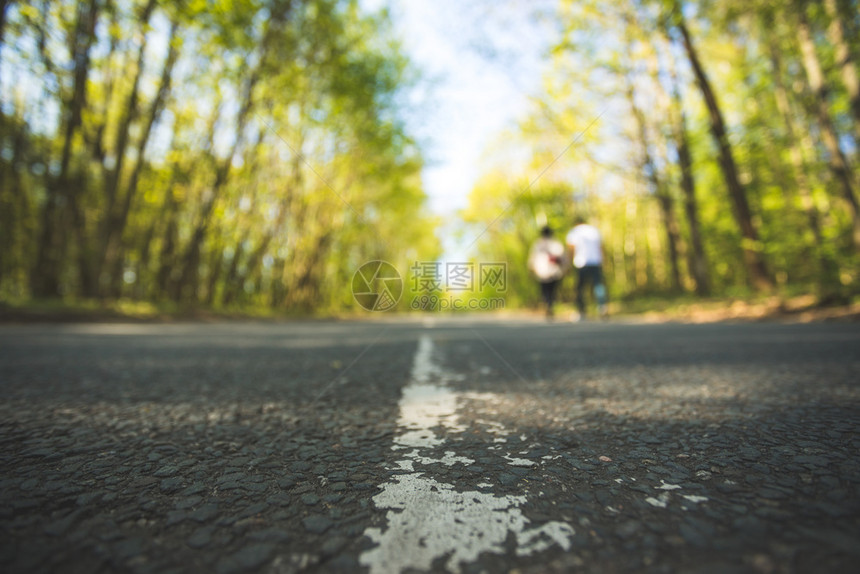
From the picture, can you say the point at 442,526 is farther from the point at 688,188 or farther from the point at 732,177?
the point at 688,188

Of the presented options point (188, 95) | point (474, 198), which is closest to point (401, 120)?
point (188, 95)

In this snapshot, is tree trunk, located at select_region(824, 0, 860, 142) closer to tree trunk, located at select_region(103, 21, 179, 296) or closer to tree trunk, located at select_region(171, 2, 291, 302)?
tree trunk, located at select_region(171, 2, 291, 302)

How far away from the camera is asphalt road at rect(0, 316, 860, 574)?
752 millimetres

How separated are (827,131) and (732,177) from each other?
7.36ft

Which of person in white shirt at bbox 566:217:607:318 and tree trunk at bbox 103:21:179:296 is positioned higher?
tree trunk at bbox 103:21:179:296

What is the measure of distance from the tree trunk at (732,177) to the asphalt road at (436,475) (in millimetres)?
9731

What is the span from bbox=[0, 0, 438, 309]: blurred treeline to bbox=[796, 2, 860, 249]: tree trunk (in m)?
10.3

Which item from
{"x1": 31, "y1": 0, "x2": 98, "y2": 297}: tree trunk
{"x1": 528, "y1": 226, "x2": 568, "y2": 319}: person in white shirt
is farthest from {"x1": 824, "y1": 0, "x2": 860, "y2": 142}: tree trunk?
{"x1": 31, "y1": 0, "x2": 98, "y2": 297}: tree trunk

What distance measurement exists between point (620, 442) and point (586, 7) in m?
14.0

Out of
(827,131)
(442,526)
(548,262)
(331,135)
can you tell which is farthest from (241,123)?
(442,526)

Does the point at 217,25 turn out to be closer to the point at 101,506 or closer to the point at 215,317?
the point at 215,317

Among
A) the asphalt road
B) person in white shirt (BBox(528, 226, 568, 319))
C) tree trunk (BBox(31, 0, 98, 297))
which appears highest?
tree trunk (BBox(31, 0, 98, 297))

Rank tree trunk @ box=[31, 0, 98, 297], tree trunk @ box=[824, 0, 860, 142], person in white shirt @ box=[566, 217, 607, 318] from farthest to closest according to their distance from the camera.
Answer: tree trunk @ box=[31, 0, 98, 297] < person in white shirt @ box=[566, 217, 607, 318] < tree trunk @ box=[824, 0, 860, 142]

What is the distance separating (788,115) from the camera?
16062 mm
